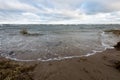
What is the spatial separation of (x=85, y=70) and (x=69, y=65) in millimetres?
620

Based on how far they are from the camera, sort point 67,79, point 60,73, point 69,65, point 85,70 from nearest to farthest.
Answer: point 67,79
point 60,73
point 85,70
point 69,65

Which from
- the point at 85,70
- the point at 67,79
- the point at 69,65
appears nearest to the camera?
the point at 67,79

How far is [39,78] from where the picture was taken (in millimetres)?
4027

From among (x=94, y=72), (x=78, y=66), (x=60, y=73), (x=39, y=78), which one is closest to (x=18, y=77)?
(x=39, y=78)

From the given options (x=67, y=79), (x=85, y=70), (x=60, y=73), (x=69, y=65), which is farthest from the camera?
(x=69, y=65)

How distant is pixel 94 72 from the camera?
4.34 meters

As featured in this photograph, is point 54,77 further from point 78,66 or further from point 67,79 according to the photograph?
point 78,66

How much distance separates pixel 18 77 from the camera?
3973mm

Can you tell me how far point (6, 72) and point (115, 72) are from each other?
12.3 feet

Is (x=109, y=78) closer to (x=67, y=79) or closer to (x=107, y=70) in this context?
(x=107, y=70)

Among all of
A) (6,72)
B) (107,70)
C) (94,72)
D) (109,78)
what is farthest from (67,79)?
→ (6,72)

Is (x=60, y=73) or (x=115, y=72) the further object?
(x=115, y=72)

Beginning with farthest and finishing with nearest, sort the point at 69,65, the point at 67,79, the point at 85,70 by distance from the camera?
the point at 69,65 → the point at 85,70 → the point at 67,79

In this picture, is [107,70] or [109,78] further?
[107,70]
